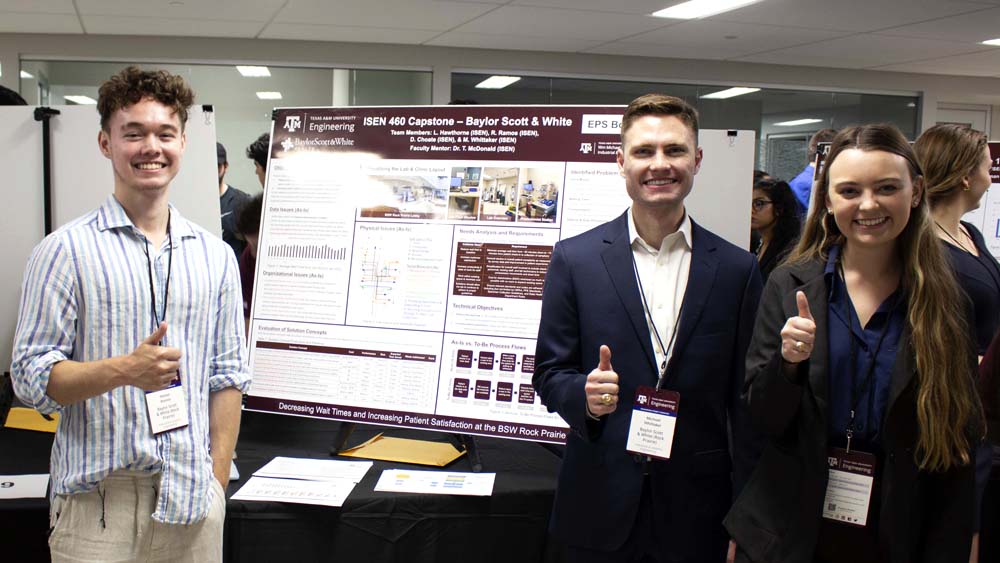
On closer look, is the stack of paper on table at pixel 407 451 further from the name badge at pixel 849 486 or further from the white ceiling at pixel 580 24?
the white ceiling at pixel 580 24

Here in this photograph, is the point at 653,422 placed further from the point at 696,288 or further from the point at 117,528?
the point at 117,528

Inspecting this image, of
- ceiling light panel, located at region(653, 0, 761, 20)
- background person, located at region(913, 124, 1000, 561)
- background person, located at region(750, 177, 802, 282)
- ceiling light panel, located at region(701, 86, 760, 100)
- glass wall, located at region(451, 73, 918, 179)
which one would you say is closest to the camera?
background person, located at region(913, 124, 1000, 561)

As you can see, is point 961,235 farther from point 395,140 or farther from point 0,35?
point 0,35

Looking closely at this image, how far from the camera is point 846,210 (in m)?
1.54

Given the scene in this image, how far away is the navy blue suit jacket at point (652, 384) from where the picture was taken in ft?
5.36

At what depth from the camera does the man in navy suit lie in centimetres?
163

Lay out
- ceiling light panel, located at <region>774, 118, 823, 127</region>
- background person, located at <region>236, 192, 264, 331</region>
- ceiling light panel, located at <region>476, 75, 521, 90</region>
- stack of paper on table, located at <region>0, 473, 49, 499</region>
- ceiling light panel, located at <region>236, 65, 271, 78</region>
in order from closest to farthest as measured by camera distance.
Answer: stack of paper on table, located at <region>0, 473, 49, 499</region> → background person, located at <region>236, 192, 264, 331</region> → ceiling light panel, located at <region>236, 65, 271, 78</region> → ceiling light panel, located at <region>476, 75, 521, 90</region> → ceiling light panel, located at <region>774, 118, 823, 127</region>

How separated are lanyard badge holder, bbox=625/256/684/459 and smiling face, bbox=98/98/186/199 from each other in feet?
3.67

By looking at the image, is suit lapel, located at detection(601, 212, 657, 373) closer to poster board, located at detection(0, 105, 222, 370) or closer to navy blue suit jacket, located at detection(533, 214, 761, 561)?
navy blue suit jacket, located at detection(533, 214, 761, 561)

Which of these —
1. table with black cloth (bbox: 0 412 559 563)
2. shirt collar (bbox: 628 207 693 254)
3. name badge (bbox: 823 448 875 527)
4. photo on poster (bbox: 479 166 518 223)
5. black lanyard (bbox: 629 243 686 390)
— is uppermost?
photo on poster (bbox: 479 166 518 223)

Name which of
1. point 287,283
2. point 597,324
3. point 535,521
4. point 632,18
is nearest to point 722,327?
point 597,324

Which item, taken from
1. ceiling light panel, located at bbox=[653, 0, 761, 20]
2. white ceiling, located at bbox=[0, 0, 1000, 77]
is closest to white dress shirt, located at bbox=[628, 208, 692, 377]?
white ceiling, located at bbox=[0, 0, 1000, 77]

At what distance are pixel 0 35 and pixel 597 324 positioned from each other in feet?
25.7

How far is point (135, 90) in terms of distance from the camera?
63.6 inches
